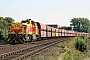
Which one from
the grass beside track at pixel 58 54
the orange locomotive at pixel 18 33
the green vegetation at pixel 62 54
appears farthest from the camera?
the orange locomotive at pixel 18 33

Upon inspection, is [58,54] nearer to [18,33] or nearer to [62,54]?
[62,54]

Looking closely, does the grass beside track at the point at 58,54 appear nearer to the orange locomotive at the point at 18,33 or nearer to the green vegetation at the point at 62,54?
the green vegetation at the point at 62,54

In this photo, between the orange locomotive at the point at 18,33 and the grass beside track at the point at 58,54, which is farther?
the orange locomotive at the point at 18,33

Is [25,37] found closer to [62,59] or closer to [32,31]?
[32,31]

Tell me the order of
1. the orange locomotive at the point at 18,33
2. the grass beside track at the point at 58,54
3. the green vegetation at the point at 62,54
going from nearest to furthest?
the grass beside track at the point at 58,54
the green vegetation at the point at 62,54
the orange locomotive at the point at 18,33

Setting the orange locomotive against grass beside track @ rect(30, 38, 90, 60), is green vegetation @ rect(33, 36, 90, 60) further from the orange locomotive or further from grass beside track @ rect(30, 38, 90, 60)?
the orange locomotive

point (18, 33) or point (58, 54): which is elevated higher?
point (18, 33)

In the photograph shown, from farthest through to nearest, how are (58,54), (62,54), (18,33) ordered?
1. (18,33)
2. (62,54)
3. (58,54)

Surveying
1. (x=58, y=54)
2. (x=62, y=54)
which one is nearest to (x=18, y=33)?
(x=62, y=54)

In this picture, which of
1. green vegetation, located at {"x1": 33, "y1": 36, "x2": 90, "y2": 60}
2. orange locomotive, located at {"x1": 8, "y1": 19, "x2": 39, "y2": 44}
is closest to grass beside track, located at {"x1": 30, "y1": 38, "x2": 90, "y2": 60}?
green vegetation, located at {"x1": 33, "y1": 36, "x2": 90, "y2": 60}

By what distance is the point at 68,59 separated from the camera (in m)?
17.4

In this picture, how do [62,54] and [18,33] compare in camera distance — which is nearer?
[62,54]

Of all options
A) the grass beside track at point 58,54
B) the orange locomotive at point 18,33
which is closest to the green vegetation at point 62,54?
the grass beside track at point 58,54

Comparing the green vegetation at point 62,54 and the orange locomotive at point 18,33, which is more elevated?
the orange locomotive at point 18,33
